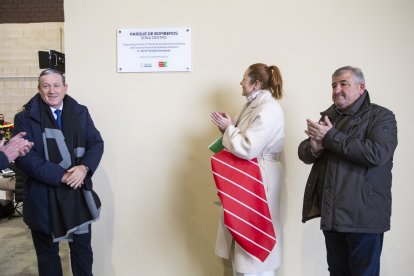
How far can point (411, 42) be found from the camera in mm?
2143

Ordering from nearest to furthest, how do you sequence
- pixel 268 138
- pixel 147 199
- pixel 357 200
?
1. pixel 357 200
2. pixel 268 138
3. pixel 147 199

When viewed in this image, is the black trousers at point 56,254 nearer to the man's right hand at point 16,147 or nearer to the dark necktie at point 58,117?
the man's right hand at point 16,147

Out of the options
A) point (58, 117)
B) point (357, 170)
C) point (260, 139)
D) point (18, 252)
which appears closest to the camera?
point (357, 170)

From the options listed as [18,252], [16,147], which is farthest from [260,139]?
[18,252]

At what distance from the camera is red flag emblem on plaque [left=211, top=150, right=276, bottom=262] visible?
1717 mm

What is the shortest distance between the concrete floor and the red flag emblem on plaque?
5.28 ft

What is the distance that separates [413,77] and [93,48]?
2022 millimetres

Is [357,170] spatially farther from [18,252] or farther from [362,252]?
[18,252]

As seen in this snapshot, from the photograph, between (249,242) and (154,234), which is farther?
(154,234)

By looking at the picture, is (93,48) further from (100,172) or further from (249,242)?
(249,242)

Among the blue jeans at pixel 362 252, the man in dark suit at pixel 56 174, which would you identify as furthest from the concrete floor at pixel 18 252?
the blue jeans at pixel 362 252

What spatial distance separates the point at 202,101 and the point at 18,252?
2.46 meters

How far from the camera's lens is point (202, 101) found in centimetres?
223

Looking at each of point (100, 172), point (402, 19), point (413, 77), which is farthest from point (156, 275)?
point (402, 19)
